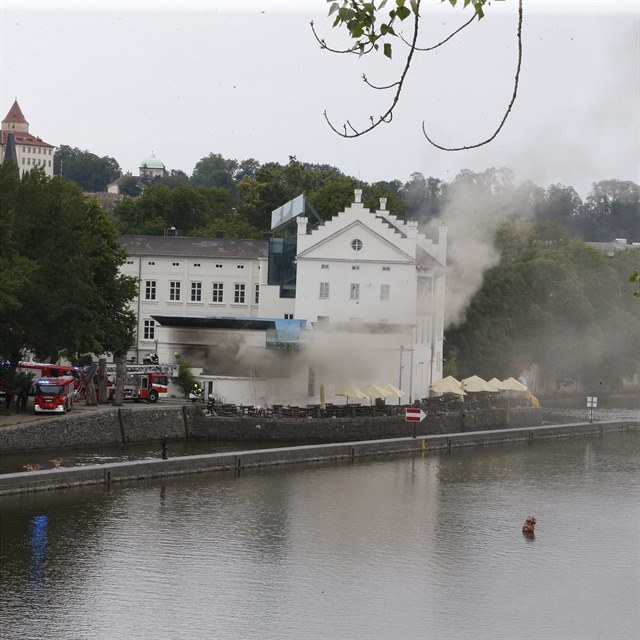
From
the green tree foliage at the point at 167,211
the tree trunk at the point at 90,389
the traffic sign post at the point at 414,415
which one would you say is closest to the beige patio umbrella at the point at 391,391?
the traffic sign post at the point at 414,415

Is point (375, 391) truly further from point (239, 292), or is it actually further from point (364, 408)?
point (239, 292)

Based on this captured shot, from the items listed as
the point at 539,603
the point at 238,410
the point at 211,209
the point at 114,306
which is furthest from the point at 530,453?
the point at 211,209

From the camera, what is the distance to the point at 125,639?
98.8ft

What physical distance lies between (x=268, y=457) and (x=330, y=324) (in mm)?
18889

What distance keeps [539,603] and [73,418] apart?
92.5ft

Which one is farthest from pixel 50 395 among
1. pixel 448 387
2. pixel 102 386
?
pixel 448 387

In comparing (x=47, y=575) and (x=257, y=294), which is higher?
(x=257, y=294)

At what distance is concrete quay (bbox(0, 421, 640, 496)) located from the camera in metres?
46.5

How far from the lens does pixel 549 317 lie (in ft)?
347

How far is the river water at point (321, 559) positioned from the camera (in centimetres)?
3222

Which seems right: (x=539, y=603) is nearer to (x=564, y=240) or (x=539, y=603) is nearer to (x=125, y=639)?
(x=125, y=639)

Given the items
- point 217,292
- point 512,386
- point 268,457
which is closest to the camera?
point 268,457

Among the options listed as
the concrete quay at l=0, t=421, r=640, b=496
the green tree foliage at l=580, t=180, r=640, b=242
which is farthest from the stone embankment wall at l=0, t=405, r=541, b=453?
the green tree foliage at l=580, t=180, r=640, b=242

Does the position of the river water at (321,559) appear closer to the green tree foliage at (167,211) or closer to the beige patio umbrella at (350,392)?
the beige patio umbrella at (350,392)
